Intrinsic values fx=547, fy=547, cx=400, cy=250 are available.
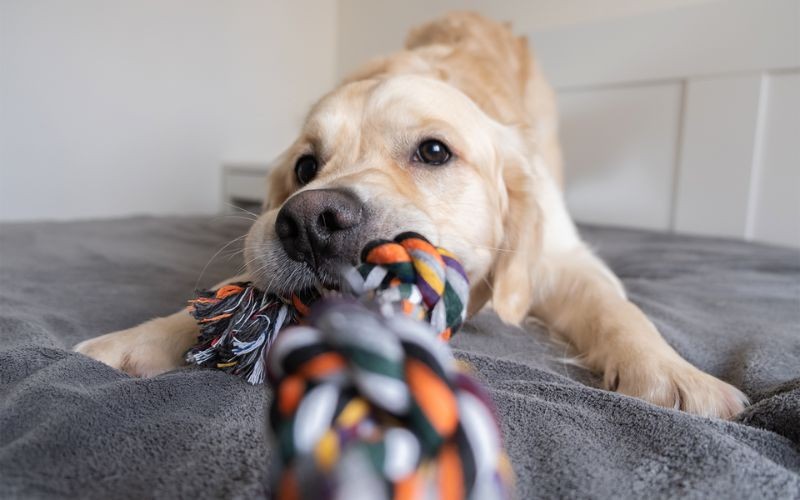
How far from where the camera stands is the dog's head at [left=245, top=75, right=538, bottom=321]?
86 cm

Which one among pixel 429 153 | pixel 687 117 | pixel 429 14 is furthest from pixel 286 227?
pixel 429 14

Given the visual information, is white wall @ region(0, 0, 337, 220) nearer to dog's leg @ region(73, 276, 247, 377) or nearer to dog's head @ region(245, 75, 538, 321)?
dog's head @ region(245, 75, 538, 321)

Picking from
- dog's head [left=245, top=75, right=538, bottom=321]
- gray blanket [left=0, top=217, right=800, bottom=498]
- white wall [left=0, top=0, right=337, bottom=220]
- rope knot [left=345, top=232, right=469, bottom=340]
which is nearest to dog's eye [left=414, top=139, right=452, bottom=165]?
dog's head [left=245, top=75, right=538, bottom=321]

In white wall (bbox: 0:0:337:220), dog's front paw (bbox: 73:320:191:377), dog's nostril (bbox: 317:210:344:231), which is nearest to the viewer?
dog's nostril (bbox: 317:210:344:231)

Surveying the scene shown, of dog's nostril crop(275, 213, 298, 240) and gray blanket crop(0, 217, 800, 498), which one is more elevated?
dog's nostril crop(275, 213, 298, 240)

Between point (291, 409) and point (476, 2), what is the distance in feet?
13.7

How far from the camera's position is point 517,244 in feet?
4.25

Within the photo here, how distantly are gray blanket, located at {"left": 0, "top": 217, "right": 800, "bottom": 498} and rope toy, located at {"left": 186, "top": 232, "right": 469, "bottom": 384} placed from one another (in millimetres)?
39

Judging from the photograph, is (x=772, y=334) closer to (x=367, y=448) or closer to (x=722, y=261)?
(x=722, y=261)

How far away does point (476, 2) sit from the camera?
4.00 metres

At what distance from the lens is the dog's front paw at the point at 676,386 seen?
0.79 m

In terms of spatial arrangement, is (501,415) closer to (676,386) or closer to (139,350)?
(676,386)

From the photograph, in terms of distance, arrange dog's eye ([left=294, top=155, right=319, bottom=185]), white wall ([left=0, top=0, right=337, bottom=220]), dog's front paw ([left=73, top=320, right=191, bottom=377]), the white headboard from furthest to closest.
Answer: white wall ([left=0, top=0, right=337, bottom=220])
the white headboard
dog's eye ([left=294, top=155, right=319, bottom=185])
dog's front paw ([left=73, top=320, right=191, bottom=377])

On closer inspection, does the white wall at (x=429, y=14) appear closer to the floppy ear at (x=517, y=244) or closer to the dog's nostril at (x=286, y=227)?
the floppy ear at (x=517, y=244)
